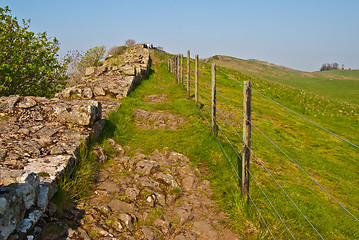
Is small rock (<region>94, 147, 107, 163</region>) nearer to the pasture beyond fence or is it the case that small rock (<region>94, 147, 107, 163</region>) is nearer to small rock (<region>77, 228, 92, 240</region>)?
small rock (<region>77, 228, 92, 240</region>)

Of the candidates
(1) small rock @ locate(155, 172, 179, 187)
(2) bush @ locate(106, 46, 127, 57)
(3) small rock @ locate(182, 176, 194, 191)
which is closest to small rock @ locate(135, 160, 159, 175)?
(1) small rock @ locate(155, 172, 179, 187)

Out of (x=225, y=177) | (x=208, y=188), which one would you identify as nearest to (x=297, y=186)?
(x=225, y=177)

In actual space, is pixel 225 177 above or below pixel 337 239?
above

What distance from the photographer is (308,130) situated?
49.1 feet

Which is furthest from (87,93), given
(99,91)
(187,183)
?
(187,183)

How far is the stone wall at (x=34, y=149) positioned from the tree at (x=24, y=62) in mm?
4998

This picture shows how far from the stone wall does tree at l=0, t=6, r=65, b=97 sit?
500 cm

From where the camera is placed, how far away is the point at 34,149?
17.5 feet

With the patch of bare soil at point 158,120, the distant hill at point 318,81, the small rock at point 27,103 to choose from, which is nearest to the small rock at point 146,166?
the patch of bare soil at point 158,120

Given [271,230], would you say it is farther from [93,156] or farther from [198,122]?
[198,122]

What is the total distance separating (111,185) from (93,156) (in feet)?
3.60

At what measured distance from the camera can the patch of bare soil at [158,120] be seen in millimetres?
10117

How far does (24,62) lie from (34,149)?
9.74m

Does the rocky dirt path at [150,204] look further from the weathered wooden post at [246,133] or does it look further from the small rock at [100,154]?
the weathered wooden post at [246,133]
